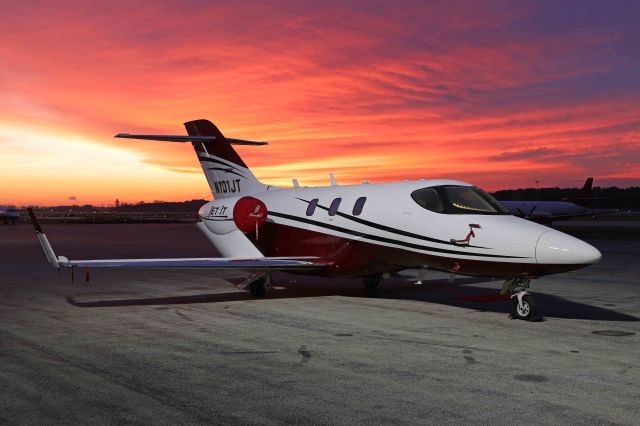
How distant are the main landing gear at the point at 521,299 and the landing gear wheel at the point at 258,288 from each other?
19.6 ft

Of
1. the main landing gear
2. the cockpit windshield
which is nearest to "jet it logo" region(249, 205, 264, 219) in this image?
the cockpit windshield

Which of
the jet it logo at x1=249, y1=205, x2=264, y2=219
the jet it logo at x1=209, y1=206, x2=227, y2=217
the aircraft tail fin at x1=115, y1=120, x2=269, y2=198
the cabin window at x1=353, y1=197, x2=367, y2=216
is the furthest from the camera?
the aircraft tail fin at x1=115, y1=120, x2=269, y2=198

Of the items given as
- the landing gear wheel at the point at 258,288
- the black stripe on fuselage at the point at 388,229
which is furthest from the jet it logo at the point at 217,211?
the black stripe on fuselage at the point at 388,229

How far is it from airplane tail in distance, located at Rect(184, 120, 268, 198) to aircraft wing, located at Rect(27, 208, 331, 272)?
4.56m

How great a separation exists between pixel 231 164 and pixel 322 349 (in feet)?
37.0

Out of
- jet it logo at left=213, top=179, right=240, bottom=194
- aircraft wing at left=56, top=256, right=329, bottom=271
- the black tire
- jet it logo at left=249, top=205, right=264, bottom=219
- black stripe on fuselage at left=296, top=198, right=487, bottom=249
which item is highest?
jet it logo at left=213, top=179, right=240, bottom=194

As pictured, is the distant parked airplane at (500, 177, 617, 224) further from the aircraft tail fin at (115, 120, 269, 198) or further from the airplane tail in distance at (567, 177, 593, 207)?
the aircraft tail fin at (115, 120, 269, 198)

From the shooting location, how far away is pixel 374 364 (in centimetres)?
848

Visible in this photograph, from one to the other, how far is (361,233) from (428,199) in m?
2.01

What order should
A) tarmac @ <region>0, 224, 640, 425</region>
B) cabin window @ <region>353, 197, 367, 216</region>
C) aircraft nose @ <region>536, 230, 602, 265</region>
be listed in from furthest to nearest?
cabin window @ <region>353, 197, 367, 216</region>, aircraft nose @ <region>536, 230, 602, 265</region>, tarmac @ <region>0, 224, 640, 425</region>

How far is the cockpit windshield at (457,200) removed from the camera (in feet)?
42.5

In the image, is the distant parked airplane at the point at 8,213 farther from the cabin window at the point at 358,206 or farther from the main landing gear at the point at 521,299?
the main landing gear at the point at 521,299

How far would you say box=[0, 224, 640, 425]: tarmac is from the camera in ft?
21.2

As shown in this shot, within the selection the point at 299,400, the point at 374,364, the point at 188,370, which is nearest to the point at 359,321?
the point at 374,364
